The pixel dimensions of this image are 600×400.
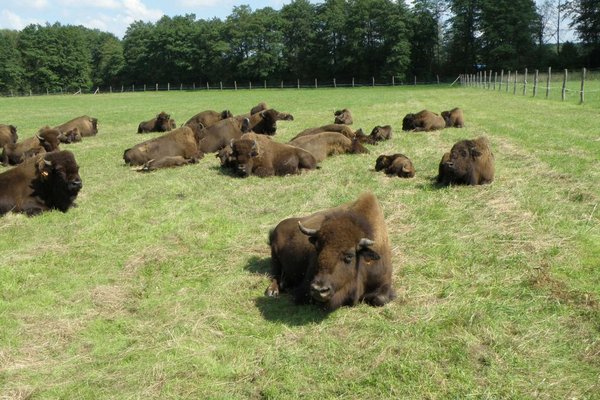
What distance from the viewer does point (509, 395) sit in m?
4.66

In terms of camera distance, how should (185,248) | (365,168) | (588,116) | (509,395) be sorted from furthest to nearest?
(588,116) → (365,168) → (185,248) → (509,395)

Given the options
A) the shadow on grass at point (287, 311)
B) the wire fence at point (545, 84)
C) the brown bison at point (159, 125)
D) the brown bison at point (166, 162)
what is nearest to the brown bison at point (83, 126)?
the brown bison at point (159, 125)

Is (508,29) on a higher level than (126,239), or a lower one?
higher

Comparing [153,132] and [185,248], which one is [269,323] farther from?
[153,132]

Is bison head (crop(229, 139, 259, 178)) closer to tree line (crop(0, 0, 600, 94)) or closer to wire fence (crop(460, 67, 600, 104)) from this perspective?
wire fence (crop(460, 67, 600, 104))

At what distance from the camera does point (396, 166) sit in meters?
13.6

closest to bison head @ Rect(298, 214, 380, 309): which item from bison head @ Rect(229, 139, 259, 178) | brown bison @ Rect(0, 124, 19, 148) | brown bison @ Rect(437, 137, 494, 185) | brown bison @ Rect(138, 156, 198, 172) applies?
brown bison @ Rect(437, 137, 494, 185)

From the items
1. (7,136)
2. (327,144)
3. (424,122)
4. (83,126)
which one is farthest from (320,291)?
(83,126)

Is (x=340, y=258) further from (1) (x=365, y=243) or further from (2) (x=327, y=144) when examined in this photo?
(2) (x=327, y=144)

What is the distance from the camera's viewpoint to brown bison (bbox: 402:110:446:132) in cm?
2144

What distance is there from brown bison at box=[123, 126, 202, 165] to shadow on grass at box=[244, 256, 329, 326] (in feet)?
34.4

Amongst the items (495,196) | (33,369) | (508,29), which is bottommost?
(33,369)

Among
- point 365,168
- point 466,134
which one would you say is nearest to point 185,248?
point 365,168

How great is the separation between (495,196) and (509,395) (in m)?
6.80
